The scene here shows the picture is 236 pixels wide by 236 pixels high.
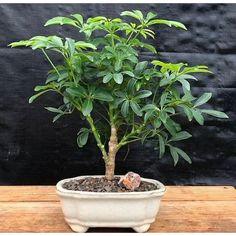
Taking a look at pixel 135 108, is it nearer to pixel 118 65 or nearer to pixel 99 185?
pixel 118 65

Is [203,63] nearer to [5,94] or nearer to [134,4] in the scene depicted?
[134,4]

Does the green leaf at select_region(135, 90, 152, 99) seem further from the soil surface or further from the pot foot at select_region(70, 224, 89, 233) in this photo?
the pot foot at select_region(70, 224, 89, 233)

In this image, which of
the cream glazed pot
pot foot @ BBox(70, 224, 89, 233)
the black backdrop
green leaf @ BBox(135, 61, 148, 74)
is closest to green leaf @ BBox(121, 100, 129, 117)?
green leaf @ BBox(135, 61, 148, 74)

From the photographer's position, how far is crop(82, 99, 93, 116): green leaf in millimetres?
1053

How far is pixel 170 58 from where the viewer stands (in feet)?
5.24

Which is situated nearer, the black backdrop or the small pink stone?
the small pink stone

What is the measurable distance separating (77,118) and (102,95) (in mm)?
535

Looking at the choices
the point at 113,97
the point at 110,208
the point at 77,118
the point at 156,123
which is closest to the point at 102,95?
the point at 113,97

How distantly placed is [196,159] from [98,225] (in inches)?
27.2

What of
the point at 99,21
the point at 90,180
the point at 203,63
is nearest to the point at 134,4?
the point at 203,63

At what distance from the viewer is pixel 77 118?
5.27 feet

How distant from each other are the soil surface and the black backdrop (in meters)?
0.44

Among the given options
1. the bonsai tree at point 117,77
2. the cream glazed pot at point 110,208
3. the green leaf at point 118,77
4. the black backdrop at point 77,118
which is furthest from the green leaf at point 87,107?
the black backdrop at point 77,118

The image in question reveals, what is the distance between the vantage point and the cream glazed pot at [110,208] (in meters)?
1.05
